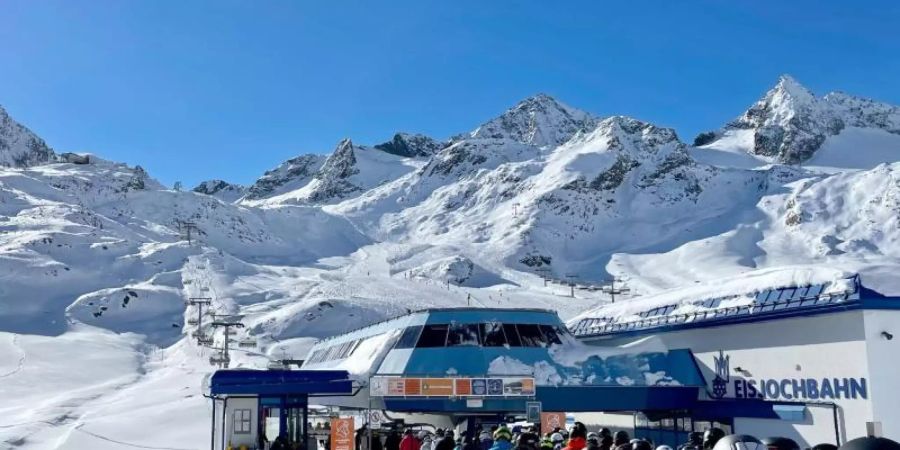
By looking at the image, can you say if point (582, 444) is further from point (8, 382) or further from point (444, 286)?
point (444, 286)

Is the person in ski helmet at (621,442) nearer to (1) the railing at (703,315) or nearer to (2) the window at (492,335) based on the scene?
(1) the railing at (703,315)

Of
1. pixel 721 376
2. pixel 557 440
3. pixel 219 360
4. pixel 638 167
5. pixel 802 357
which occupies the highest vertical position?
pixel 638 167

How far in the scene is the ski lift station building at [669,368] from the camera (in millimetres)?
21672

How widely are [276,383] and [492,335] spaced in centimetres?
726

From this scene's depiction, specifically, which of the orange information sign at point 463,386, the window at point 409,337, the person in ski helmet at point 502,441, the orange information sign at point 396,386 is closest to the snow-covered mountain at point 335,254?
the window at point 409,337

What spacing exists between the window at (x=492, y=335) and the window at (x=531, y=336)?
688 mm

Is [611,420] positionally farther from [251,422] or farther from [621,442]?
[621,442]

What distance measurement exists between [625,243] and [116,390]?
341 ft

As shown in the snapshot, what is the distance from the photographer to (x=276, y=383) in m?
25.8

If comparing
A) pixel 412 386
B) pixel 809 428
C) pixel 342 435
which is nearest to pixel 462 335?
pixel 412 386

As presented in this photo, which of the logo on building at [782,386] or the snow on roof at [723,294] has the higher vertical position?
the snow on roof at [723,294]

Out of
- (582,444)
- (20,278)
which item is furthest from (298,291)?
(582,444)

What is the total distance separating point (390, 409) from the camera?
26.9 meters

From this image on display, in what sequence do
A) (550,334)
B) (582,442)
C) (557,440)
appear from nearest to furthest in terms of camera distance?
(582,442)
(557,440)
(550,334)
